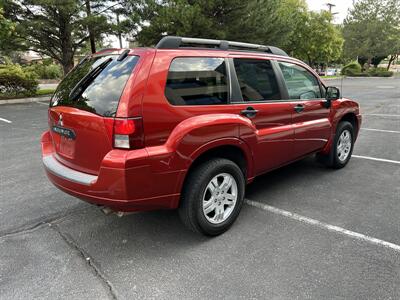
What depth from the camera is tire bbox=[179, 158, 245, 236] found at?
2.72 m

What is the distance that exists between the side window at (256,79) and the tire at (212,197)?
793 mm

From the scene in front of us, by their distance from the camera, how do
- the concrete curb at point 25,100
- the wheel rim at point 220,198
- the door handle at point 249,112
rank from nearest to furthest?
the wheel rim at point 220,198, the door handle at point 249,112, the concrete curb at point 25,100

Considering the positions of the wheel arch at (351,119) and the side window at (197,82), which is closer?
the side window at (197,82)

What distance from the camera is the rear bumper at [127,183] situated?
2.32 m

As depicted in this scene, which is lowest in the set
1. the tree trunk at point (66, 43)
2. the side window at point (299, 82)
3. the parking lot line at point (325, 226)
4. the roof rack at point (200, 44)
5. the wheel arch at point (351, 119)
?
the parking lot line at point (325, 226)

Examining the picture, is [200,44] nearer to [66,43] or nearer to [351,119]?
[351,119]

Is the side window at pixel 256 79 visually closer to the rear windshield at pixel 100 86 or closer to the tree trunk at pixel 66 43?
the rear windshield at pixel 100 86

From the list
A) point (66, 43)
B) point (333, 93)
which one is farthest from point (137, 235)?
point (66, 43)

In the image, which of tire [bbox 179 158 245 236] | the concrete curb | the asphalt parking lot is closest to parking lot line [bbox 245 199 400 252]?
the asphalt parking lot

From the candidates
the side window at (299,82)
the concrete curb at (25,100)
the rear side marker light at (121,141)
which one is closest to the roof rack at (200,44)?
the side window at (299,82)

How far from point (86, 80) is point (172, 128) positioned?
37.9 inches

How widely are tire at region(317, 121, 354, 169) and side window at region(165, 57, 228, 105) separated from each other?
2.48 metres

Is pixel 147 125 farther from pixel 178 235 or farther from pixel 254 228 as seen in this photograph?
pixel 254 228

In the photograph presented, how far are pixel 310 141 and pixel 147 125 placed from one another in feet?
8.40
